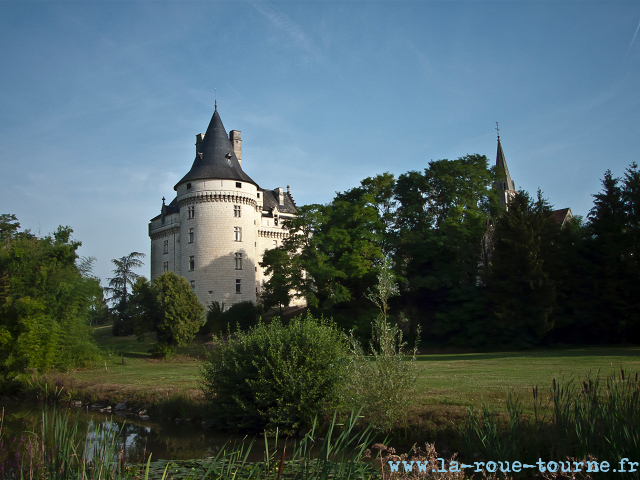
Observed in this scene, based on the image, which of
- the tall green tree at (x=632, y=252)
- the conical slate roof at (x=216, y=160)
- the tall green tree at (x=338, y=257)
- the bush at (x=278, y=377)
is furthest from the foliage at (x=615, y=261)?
the conical slate roof at (x=216, y=160)

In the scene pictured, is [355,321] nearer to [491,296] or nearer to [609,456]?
[491,296]

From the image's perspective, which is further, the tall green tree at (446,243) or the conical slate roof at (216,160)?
the conical slate roof at (216,160)

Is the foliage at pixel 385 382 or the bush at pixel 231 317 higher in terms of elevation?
the bush at pixel 231 317

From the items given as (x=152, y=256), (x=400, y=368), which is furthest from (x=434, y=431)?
(x=152, y=256)

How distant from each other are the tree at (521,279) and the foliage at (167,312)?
57.8 feet

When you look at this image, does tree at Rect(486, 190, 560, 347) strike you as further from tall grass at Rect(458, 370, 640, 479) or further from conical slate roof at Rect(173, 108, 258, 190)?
conical slate roof at Rect(173, 108, 258, 190)

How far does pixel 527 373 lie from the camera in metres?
15.6

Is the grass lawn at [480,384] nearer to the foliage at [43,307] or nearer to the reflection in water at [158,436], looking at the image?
the reflection in water at [158,436]

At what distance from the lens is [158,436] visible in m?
12.5

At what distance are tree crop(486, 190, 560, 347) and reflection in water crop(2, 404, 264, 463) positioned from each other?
2080cm

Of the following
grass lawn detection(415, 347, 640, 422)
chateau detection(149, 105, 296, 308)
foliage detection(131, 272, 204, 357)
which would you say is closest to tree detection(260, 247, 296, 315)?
chateau detection(149, 105, 296, 308)

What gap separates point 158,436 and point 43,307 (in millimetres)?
10830

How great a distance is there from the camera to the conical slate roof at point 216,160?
4488cm

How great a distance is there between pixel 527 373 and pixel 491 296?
15.4 meters
